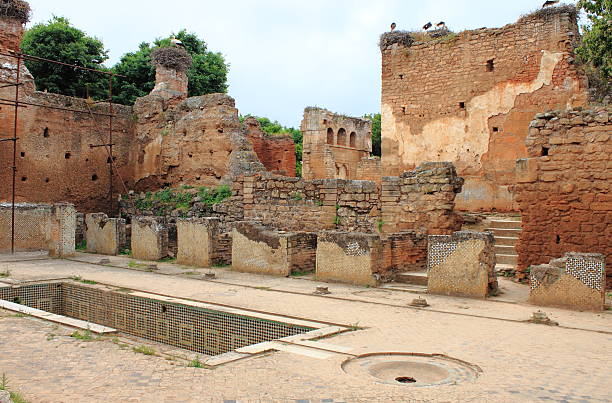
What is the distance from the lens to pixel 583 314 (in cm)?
694

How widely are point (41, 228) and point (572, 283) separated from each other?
13536mm

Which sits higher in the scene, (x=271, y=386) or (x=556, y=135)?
(x=556, y=135)

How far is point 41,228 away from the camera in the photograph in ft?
51.2

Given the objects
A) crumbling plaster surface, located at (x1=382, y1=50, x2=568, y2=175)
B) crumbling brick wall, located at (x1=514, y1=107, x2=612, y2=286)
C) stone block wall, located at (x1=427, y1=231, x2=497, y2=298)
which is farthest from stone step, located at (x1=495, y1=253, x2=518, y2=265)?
crumbling plaster surface, located at (x1=382, y1=50, x2=568, y2=175)

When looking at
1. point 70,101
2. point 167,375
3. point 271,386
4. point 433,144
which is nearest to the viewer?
point 271,386

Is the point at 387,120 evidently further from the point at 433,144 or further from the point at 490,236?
the point at 490,236

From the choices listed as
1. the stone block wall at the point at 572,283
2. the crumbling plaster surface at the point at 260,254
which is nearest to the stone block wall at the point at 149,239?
the crumbling plaster surface at the point at 260,254

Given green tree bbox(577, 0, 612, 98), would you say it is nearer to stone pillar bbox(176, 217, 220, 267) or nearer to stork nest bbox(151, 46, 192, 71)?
stone pillar bbox(176, 217, 220, 267)

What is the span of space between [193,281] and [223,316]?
321cm

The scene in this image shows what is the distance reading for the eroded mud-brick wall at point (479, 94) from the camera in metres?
14.0

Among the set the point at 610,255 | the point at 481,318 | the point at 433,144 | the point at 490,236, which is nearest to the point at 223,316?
the point at 481,318

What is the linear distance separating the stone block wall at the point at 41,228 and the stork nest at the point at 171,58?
25.0 ft

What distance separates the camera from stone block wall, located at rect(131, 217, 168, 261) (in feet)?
43.7

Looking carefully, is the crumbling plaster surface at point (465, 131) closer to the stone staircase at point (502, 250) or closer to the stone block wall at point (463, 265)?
the stone staircase at point (502, 250)
